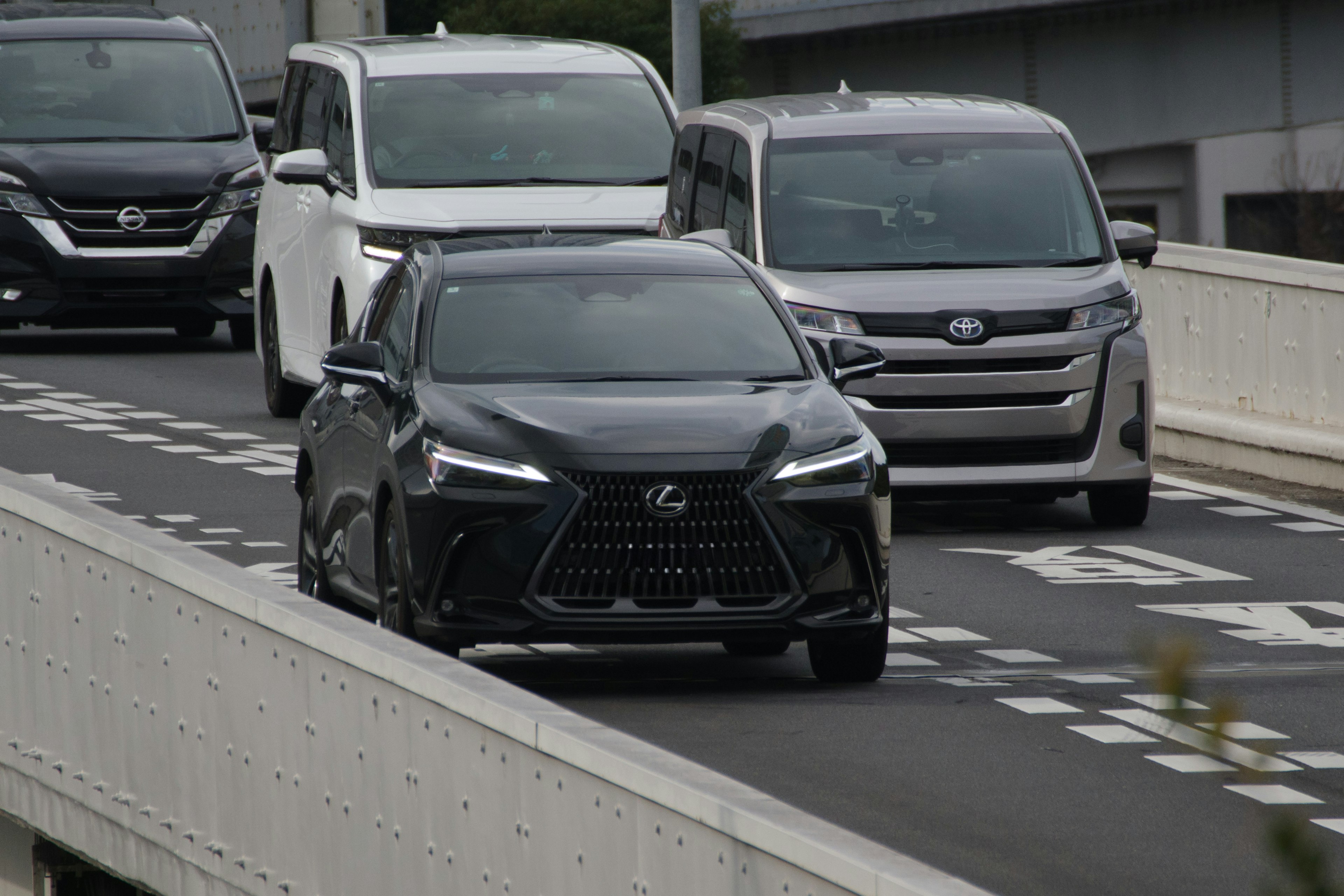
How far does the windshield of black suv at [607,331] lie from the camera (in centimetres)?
920

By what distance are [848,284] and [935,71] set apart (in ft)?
96.9

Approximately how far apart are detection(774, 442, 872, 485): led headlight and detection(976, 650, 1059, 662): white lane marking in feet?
4.15

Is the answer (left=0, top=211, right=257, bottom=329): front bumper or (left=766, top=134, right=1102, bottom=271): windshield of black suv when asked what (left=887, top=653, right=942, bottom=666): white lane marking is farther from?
(left=0, top=211, right=257, bottom=329): front bumper

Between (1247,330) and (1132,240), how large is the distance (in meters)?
3.04

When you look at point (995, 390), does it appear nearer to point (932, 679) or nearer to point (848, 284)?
point (848, 284)

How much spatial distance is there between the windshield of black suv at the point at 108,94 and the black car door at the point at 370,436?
12.2m

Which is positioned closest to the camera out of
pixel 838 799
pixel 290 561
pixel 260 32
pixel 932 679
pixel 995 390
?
pixel 838 799

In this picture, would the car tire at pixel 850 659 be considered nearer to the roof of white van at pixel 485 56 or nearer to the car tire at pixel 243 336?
the roof of white van at pixel 485 56

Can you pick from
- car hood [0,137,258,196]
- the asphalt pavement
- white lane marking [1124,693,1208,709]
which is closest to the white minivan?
the asphalt pavement

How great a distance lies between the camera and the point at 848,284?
523 inches

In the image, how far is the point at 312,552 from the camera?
10078 millimetres

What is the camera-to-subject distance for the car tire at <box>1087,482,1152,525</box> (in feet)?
44.1

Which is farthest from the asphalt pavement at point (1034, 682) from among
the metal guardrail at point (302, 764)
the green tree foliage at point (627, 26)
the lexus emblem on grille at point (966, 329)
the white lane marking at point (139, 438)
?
the green tree foliage at point (627, 26)

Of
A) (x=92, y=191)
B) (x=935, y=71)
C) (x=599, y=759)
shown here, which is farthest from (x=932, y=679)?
(x=935, y=71)
